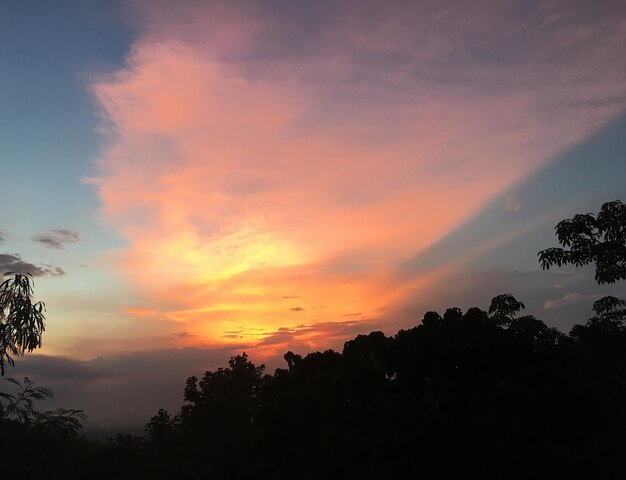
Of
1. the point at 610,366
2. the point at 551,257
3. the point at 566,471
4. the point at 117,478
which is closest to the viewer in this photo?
the point at 551,257

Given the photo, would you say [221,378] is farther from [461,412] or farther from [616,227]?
[616,227]

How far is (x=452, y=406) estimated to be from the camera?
16984 millimetres

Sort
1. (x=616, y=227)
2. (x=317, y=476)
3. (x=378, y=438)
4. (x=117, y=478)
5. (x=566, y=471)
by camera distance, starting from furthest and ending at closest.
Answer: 1. (x=117, y=478)
2. (x=317, y=476)
3. (x=378, y=438)
4. (x=566, y=471)
5. (x=616, y=227)

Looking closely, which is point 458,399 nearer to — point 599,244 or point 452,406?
point 452,406

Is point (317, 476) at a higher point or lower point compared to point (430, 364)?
lower

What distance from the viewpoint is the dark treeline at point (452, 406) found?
16109mm

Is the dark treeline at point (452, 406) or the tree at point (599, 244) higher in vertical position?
the tree at point (599, 244)

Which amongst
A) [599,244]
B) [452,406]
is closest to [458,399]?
[452,406]

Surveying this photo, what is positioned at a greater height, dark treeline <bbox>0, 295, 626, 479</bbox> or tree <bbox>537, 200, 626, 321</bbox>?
tree <bbox>537, 200, 626, 321</bbox>

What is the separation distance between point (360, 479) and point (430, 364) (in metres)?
4.92

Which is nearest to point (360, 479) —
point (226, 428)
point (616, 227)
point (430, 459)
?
point (430, 459)

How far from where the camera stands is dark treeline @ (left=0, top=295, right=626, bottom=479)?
52.9 ft

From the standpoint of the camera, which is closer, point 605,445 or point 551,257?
point 551,257

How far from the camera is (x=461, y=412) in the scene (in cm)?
1692
